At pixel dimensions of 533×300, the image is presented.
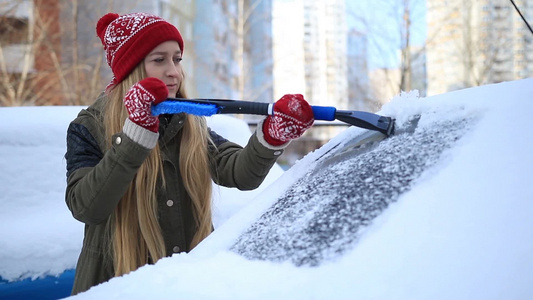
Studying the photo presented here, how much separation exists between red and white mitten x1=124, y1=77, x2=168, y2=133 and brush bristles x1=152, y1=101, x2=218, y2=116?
15 millimetres

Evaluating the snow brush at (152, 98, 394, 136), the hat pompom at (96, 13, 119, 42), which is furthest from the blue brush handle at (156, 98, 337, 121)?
the hat pompom at (96, 13, 119, 42)

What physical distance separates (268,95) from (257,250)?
2199 cm

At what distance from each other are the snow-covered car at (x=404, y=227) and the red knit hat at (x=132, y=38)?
799 mm

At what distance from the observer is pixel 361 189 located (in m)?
0.98

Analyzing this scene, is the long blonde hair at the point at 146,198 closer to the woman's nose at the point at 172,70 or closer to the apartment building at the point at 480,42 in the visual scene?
the woman's nose at the point at 172,70

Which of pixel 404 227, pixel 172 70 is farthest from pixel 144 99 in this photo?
pixel 404 227

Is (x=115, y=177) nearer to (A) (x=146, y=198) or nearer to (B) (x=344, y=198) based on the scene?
(A) (x=146, y=198)

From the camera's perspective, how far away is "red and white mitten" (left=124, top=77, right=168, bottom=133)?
4.60 ft

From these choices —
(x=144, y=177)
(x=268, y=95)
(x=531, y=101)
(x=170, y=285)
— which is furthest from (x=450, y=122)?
(x=268, y=95)

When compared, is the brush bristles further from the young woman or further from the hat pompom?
the hat pompom

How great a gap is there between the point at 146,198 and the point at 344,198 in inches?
31.8

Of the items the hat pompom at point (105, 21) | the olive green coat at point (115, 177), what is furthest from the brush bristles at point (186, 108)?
the hat pompom at point (105, 21)

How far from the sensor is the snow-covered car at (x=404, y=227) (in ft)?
2.60

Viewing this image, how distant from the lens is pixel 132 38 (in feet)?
5.65
